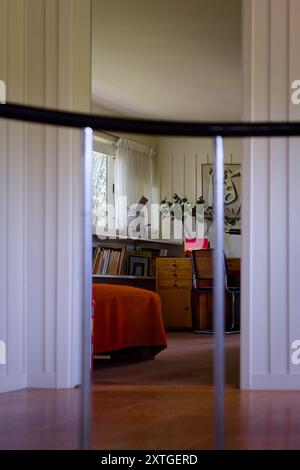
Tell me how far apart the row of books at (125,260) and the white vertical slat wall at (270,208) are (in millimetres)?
4518

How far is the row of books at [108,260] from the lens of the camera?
8.05 m

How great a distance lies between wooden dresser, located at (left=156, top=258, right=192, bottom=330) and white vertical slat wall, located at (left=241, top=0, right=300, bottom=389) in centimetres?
480

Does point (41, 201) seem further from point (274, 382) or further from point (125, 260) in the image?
point (125, 260)

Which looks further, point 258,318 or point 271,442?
point 258,318

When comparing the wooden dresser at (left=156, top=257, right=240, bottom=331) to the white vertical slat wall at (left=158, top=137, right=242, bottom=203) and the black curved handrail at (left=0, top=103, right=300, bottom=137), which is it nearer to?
the white vertical slat wall at (left=158, top=137, right=242, bottom=203)

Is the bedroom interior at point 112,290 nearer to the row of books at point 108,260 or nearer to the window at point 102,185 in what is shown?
the row of books at point 108,260

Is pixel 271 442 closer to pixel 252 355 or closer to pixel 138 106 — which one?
pixel 252 355

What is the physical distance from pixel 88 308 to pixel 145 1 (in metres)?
4.48

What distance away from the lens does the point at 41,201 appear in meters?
3.63

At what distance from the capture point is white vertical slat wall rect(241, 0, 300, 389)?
354 cm

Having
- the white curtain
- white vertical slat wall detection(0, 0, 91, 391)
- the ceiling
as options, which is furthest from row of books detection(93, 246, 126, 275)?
white vertical slat wall detection(0, 0, 91, 391)

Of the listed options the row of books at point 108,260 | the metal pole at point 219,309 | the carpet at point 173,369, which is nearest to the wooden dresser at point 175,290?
the row of books at point 108,260

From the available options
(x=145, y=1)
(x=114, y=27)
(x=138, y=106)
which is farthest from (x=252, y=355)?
(x=138, y=106)

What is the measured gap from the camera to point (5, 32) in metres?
3.53
